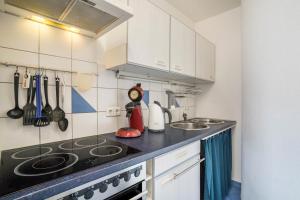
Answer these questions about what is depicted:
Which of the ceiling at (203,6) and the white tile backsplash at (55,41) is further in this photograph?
the ceiling at (203,6)

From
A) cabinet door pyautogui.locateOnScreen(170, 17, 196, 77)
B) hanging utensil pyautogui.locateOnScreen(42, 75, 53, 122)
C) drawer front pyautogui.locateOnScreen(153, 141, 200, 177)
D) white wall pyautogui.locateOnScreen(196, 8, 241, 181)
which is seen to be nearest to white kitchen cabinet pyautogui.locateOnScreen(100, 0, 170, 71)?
cabinet door pyautogui.locateOnScreen(170, 17, 196, 77)

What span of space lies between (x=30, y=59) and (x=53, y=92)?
0.74 ft

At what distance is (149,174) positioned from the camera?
0.84m

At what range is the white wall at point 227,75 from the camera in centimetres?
197

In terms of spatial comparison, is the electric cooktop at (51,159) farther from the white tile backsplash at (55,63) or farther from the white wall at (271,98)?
the white wall at (271,98)

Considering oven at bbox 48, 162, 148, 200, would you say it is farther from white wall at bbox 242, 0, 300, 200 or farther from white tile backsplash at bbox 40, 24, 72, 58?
white wall at bbox 242, 0, 300, 200

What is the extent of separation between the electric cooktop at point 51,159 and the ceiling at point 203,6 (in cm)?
188

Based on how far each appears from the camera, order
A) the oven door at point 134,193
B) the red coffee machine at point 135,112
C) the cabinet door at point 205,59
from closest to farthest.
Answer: the oven door at point 134,193, the red coffee machine at point 135,112, the cabinet door at point 205,59

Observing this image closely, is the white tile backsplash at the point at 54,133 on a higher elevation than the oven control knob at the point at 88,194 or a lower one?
higher

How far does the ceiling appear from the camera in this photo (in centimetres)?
186

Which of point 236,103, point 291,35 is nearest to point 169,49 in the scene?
point 291,35

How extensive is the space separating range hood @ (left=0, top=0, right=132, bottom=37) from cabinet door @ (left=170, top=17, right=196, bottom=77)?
0.68m

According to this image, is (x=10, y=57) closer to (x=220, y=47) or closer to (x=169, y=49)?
(x=169, y=49)

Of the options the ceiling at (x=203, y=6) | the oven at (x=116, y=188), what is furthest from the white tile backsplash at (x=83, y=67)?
the ceiling at (x=203, y=6)
